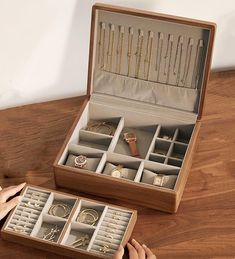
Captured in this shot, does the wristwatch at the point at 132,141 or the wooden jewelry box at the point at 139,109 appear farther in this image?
the wristwatch at the point at 132,141

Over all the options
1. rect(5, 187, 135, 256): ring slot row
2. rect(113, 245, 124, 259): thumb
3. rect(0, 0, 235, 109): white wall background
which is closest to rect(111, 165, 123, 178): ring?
rect(5, 187, 135, 256): ring slot row

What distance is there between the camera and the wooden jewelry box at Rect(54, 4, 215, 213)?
5.75ft

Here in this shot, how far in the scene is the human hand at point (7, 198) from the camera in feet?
5.59

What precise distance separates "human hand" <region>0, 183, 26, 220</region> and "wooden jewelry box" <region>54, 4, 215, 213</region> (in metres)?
0.11

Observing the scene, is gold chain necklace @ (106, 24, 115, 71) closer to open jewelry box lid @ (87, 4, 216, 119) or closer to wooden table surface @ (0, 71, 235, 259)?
open jewelry box lid @ (87, 4, 216, 119)

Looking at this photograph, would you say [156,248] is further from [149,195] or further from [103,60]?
[103,60]

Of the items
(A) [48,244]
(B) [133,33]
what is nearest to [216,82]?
(B) [133,33]

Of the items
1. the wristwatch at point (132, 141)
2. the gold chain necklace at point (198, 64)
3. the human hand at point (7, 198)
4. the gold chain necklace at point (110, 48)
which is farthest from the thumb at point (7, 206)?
the gold chain necklace at point (198, 64)

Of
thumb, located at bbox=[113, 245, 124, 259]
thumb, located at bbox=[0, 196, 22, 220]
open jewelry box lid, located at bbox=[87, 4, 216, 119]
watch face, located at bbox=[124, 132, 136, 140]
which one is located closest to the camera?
thumb, located at bbox=[113, 245, 124, 259]

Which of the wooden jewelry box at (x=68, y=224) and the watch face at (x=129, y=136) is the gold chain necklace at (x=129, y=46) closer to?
the watch face at (x=129, y=136)

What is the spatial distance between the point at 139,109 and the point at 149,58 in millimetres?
151

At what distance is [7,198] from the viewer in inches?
68.7

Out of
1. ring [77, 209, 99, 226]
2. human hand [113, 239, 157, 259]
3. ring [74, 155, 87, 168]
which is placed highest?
ring [74, 155, 87, 168]

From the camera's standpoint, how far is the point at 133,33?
73.4 inches
